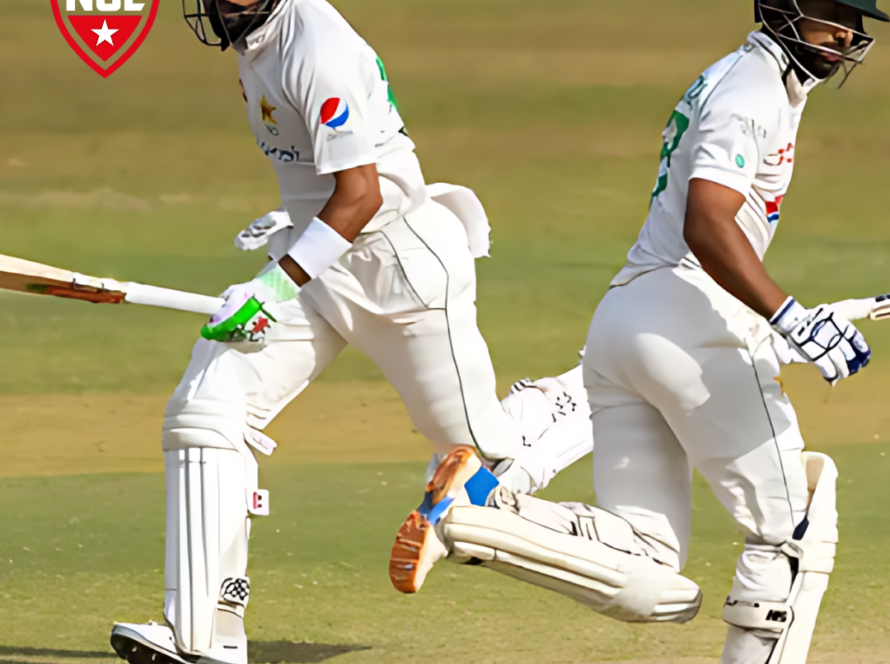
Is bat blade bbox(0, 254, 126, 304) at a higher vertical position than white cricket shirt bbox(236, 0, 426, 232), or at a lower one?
lower

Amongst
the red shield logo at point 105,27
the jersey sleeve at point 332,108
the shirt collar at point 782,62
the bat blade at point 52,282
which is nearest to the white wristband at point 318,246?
the jersey sleeve at point 332,108

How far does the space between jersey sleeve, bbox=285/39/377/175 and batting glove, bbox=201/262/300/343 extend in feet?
0.93

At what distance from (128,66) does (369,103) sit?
10179 mm

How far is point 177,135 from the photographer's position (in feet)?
42.7

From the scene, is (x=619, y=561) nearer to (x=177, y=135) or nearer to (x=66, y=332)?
(x=66, y=332)

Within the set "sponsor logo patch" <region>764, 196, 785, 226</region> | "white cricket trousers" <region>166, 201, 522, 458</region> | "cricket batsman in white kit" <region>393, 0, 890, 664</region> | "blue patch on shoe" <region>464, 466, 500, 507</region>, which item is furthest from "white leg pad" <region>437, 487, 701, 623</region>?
"white cricket trousers" <region>166, 201, 522, 458</region>

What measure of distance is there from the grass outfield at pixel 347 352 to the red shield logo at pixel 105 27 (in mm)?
203

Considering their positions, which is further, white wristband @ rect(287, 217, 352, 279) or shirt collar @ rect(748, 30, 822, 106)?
white wristband @ rect(287, 217, 352, 279)

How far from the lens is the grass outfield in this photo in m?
4.98

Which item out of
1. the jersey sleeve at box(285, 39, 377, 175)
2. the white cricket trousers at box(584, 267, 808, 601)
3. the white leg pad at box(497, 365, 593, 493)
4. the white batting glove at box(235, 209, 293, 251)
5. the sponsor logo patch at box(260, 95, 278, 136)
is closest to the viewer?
the white cricket trousers at box(584, 267, 808, 601)

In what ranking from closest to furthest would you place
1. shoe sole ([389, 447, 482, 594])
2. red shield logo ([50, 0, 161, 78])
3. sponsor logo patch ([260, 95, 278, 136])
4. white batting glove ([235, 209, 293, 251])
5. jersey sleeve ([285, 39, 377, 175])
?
shoe sole ([389, 447, 482, 594]) → jersey sleeve ([285, 39, 377, 175]) → sponsor logo patch ([260, 95, 278, 136]) → white batting glove ([235, 209, 293, 251]) → red shield logo ([50, 0, 161, 78])

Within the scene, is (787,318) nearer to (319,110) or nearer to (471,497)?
(471,497)

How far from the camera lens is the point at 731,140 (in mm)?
3543

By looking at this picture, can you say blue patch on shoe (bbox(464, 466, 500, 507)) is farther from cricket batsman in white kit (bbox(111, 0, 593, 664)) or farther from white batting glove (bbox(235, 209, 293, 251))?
white batting glove (bbox(235, 209, 293, 251))
